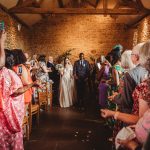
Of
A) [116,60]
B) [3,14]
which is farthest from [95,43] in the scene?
[116,60]

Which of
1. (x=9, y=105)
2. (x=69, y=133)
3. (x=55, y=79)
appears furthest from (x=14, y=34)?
(x=9, y=105)

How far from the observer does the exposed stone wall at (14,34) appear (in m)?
8.02

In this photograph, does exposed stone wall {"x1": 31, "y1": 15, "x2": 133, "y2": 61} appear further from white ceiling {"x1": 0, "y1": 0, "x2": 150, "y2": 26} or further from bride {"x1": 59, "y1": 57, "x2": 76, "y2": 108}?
bride {"x1": 59, "y1": 57, "x2": 76, "y2": 108}

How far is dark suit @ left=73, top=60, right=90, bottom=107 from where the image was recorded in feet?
26.0

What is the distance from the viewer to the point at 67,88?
7.84 metres

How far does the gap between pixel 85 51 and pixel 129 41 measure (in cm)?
197

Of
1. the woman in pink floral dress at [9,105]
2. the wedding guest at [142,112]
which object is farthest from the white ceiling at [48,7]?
the wedding guest at [142,112]

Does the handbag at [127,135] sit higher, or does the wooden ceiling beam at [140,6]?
the wooden ceiling beam at [140,6]

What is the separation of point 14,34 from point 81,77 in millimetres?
2915

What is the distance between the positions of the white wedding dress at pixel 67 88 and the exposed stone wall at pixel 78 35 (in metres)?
3.61

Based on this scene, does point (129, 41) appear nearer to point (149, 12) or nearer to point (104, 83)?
point (149, 12)

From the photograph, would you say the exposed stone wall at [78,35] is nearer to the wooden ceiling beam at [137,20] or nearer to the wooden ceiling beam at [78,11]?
the wooden ceiling beam at [137,20]

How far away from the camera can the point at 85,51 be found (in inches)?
449

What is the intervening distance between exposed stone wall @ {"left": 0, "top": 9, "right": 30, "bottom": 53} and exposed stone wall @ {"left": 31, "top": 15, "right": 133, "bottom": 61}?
714mm
